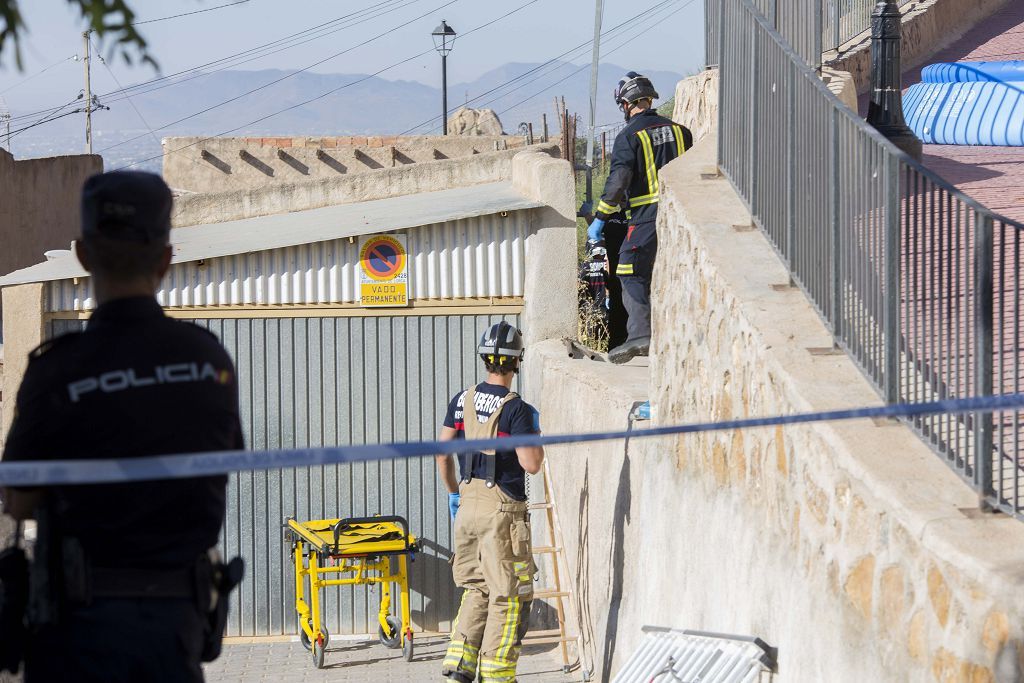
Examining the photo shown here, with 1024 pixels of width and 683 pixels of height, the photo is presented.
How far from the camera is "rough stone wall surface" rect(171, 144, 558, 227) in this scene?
16.8 metres

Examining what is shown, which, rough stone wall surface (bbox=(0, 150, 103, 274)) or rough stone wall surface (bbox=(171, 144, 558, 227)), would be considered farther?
rough stone wall surface (bbox=(0, 150, 103, 274))

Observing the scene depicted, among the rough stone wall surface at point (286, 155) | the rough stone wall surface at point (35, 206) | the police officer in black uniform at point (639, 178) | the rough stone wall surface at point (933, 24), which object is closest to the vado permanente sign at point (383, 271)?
the police officer in black uniform at point (639, 178)

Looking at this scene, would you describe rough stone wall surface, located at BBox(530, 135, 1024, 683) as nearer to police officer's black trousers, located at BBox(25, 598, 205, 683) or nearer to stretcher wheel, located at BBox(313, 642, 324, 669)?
police officer's black trousers, located at BBox(25, 598, 205, 683)

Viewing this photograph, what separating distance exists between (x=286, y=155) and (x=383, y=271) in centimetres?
1331

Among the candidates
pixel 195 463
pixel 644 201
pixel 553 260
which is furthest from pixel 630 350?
pixel 195 463

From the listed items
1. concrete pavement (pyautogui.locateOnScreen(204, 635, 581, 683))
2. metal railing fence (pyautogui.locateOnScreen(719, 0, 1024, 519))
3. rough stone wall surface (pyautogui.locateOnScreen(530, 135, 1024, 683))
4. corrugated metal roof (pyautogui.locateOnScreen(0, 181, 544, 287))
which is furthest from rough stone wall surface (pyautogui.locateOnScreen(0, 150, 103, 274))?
metal railing fence (pyautogui.locateOnScreen(719, 0, 1024, 519))

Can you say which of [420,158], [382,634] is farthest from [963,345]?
[420,158]

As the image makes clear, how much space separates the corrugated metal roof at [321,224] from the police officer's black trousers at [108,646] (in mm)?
10247

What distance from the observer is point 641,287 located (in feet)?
31.7

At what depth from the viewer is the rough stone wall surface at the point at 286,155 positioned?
25.2m

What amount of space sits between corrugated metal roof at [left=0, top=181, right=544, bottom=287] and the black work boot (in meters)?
3.24

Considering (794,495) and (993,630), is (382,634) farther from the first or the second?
(993,630)

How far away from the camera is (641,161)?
931cm

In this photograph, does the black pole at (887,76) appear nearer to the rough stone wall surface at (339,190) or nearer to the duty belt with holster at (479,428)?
the duty belt with holster at (479,428)
